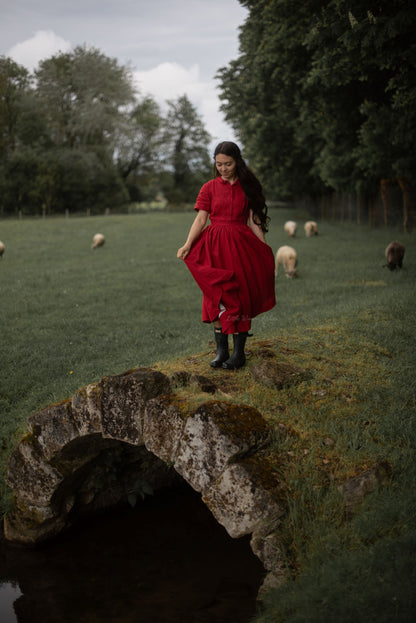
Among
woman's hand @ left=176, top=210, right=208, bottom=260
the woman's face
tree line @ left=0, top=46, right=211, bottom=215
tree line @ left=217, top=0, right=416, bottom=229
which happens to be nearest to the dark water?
woman's hand @ left=176, top=210, right=208, bottom=260

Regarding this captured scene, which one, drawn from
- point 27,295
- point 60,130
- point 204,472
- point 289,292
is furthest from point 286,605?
point 60,130

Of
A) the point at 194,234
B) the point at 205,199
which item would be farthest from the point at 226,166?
the point at 194,234

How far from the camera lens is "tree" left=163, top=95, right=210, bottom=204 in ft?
246

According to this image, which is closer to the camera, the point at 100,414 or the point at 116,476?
the point at 100,414

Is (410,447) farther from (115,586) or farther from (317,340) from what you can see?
(115,586)

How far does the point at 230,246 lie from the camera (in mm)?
5961

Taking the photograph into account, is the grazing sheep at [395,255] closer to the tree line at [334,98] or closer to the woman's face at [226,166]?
the tree line at [334,98]

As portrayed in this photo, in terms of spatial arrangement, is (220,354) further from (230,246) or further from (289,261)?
(289,261)

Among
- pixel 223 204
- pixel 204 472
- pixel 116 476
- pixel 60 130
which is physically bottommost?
pixel 116 476

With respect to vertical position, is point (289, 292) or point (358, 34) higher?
point (358, 34)

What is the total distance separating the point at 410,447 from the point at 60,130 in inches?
2317

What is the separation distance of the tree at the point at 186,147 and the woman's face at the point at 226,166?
6978 cm

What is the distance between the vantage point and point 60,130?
56906 mm

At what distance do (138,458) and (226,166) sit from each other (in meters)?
4.45
